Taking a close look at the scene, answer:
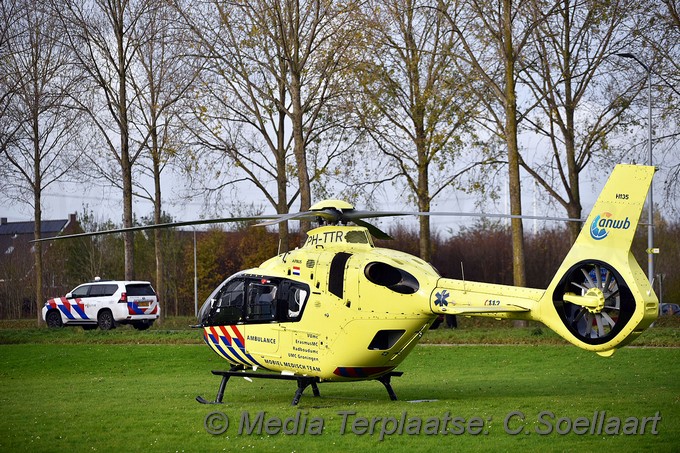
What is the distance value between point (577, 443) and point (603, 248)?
2.93 m

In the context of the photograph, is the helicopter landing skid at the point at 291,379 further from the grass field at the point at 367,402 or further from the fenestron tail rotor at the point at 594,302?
the fenestron tail rotor at the point at 594,302

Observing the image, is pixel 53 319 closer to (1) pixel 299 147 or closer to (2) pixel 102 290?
(2) pixel 102 290

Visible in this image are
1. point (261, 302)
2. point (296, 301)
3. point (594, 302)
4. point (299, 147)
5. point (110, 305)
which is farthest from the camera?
point (110, 305)

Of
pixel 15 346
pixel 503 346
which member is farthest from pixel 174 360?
pixel 503 346

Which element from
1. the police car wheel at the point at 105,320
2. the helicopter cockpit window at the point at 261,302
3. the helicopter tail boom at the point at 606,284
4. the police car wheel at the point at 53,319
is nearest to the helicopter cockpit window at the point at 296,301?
the helicopter cockpit window at the point at 261,302

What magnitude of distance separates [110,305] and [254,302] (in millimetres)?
20332

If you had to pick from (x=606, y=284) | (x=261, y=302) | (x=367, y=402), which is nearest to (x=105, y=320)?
(x=261, y=302)

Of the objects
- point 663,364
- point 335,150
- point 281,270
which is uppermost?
point 335,150

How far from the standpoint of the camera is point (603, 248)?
1370cm

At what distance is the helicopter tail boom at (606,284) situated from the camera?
13211 mm

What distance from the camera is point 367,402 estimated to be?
1795 centimetres

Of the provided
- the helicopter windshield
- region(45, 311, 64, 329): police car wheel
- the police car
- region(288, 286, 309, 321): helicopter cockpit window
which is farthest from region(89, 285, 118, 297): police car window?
region(288, 286, 309, 321): helicopter cockpit window

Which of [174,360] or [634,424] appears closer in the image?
[634,424]

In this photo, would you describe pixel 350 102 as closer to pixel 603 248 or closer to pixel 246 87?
pixel 246 87
